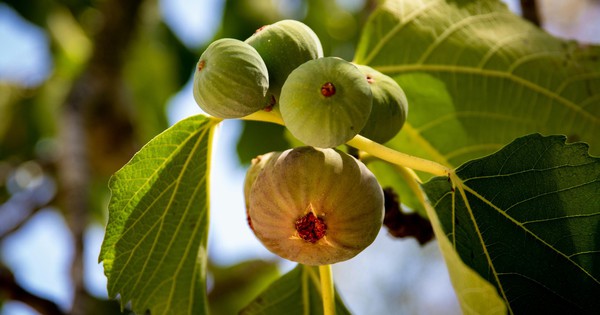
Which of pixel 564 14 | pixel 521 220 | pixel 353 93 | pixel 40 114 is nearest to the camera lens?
pixel 353 93

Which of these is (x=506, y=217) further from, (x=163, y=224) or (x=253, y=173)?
(x=163, y=224)

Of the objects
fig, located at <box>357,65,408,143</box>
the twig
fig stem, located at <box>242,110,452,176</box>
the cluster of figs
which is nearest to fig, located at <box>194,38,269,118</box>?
the cluster of figs

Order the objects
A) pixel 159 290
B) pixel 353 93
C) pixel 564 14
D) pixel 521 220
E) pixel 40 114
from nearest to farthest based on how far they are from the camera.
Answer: pixel 353 93
pixel 521 220
pixel 159 290
pixel 40 114
pixel 564 14

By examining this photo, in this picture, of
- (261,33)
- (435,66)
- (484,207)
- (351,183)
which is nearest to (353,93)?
(351,183)

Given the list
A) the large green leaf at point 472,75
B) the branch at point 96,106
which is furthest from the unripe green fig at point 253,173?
the branch at point 96,106

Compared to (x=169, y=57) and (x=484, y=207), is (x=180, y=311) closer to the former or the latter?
(x=484, y=207)
